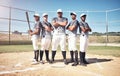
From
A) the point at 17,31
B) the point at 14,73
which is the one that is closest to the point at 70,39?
the point at 14,73

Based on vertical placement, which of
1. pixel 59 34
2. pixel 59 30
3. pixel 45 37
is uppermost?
pixel 59 30

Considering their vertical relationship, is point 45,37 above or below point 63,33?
below

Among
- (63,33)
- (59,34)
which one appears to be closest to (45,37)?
(59,34)

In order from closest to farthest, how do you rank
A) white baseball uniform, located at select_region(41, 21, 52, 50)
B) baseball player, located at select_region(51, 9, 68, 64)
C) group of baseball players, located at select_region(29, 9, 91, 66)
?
group of baseball players, located at select_region(29, 9, 91, 66), baseball player, located at select_region(51, 9, 68, 64), white baseball uniform, located at select_region(41, 21, 52, 50)

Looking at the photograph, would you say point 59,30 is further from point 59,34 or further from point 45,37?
point 45,37

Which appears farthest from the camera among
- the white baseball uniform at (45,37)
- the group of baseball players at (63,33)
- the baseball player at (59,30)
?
the white baseball uniform at (45,37)

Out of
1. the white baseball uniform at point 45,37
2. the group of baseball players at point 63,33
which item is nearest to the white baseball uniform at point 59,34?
the group of baseball players at point 63,33

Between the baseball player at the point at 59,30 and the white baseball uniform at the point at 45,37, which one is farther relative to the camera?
the white baseball uniform at the point at 45,37

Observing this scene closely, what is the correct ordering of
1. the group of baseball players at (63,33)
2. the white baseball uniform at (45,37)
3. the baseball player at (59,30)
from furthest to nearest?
1. the white baseball uniform at (45,37)
2. the baseball player at (59,30)
3. the group of baseball players at (63,33)

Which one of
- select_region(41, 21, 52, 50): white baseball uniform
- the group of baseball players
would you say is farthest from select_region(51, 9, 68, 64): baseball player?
select_region(41, 21, 52, 50): white baseball uniform

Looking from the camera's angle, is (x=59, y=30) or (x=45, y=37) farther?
(x=45, y=37)

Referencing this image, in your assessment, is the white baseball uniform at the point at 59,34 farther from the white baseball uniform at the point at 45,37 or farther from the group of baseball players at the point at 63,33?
the white baseball uniform at the point at 45,37

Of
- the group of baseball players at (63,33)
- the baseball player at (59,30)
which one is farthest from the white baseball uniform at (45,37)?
the baseball player at (59,30)

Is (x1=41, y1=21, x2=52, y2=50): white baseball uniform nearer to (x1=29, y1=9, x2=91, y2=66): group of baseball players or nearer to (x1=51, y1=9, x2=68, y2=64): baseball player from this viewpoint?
(x1=29, y1=9, x2=91, y2=66): group of baseball players
